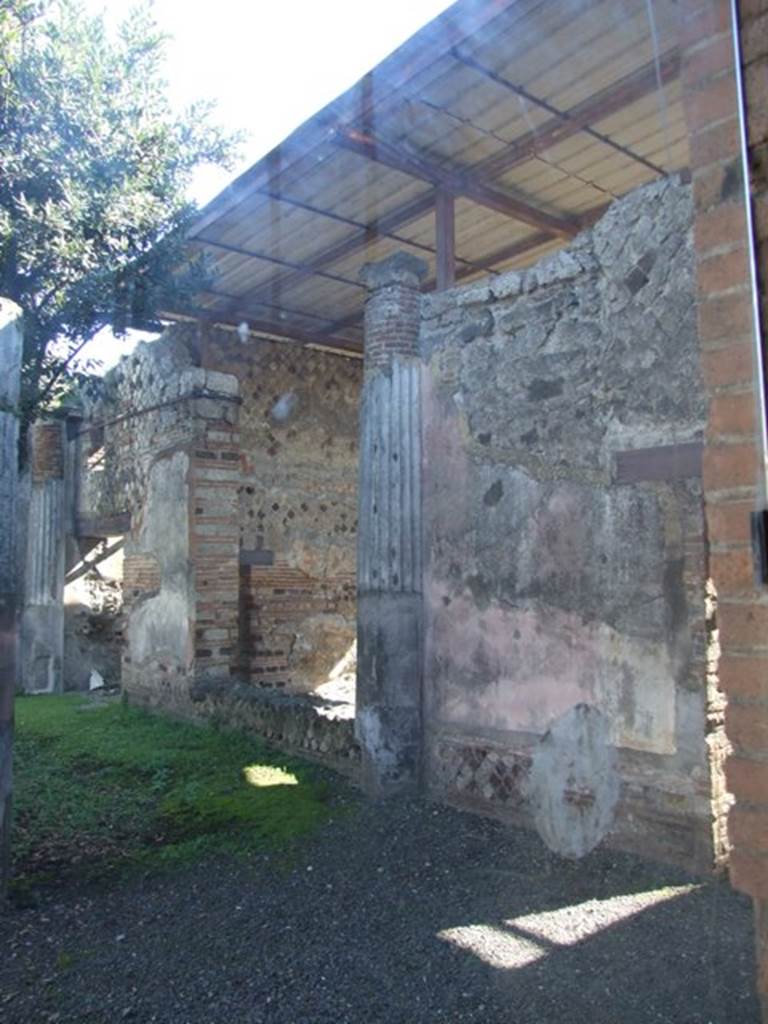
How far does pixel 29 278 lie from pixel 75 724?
5138 millimetres

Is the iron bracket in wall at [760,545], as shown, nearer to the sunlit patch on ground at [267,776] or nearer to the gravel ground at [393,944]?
the gravel ground at [393,944]

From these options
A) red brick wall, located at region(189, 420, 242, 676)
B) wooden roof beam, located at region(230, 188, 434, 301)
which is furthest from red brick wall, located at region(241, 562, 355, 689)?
wooden roof beam, located at region(230, 188, 434, 301)

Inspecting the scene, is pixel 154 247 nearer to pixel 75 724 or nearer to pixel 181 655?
pixel 181 655

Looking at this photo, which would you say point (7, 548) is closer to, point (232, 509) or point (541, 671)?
point (541, 671)

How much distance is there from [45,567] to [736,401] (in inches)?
434

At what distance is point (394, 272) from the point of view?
541 centimetres

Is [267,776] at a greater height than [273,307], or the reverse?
[273,307]

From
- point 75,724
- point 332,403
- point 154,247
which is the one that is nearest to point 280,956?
point 154,247

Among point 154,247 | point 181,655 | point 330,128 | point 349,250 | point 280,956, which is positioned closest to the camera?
point 280,956

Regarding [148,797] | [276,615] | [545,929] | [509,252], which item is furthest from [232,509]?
[545,929]

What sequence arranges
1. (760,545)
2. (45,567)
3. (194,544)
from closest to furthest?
(760,545) → (194,544) → (45,567)

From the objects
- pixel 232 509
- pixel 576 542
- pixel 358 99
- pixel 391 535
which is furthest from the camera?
pixel 232 509

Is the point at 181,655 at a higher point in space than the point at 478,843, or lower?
higher

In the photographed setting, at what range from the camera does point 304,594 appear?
29.6 feet
